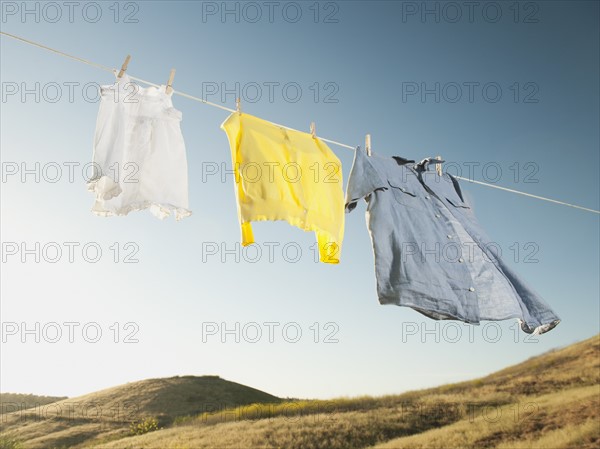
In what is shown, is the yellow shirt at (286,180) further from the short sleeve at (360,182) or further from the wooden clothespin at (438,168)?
the wooden clothespin at (438,168)

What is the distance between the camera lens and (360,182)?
16.4 ft

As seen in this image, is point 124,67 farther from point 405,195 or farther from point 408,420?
point 408,420

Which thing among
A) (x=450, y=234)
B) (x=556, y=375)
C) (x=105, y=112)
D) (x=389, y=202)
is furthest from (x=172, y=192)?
(x=556, y=375)

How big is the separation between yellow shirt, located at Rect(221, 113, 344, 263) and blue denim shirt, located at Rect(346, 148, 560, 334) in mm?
240

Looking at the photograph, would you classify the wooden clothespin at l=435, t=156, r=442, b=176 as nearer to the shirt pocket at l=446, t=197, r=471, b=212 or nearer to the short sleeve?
the shirt pocket at l=446, t=197, r=471, b=212

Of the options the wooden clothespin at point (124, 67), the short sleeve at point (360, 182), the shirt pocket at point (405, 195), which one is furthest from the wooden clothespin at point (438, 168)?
the wooden clothespin at point (124, 67)

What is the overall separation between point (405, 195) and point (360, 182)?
23.9 inches

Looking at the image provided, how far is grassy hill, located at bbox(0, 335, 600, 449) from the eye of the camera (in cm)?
1473

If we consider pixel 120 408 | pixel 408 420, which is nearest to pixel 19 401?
pixel 120 408

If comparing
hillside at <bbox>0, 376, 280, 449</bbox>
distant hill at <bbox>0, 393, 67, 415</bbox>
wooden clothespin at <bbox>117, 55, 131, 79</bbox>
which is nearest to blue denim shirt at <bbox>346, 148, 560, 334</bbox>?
wooden clothespin at <bbox>117, 55, 131, 79</bbox>

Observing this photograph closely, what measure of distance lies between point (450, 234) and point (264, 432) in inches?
545

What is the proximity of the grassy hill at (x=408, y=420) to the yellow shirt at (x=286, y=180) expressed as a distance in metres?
11.5

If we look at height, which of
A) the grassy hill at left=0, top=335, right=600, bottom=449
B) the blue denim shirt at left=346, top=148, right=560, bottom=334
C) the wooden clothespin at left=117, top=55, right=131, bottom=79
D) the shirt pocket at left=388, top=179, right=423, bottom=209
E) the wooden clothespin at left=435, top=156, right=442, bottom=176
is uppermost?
the wooden clothespin at left=117, top=55, right=131, bottom=79

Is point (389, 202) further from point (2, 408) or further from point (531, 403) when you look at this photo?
point (2, 408)
